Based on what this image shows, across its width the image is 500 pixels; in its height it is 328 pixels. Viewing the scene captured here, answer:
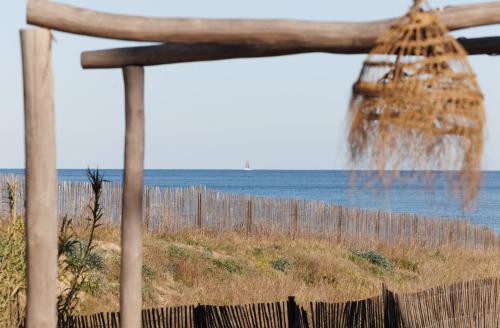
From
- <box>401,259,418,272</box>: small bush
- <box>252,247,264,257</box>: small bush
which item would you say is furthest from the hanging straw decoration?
<box>401,259,418,272</box>: small bush

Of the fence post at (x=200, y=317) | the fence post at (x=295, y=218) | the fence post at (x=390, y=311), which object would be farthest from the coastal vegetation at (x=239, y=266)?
the fence post at (x=390, y=311)

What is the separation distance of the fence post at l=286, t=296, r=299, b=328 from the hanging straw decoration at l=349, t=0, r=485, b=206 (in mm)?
2939

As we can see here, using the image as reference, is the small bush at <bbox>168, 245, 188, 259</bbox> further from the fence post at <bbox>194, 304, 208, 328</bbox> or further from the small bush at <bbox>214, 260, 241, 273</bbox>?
the fence post at <bbox>194, 304, 208, 328</bbox>

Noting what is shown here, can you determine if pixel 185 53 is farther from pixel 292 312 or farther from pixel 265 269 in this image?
pixel 265 269

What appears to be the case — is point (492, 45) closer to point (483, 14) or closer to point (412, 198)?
point (483, 14)

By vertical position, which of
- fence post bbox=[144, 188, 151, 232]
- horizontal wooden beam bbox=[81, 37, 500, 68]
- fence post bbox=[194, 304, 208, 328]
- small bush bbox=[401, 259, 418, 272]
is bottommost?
small bush bbox=[401, 259, 418, 272]

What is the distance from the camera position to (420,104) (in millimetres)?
2984

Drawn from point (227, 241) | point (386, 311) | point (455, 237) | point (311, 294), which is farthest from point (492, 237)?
point (386, 311)

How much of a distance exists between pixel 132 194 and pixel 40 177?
0.56m

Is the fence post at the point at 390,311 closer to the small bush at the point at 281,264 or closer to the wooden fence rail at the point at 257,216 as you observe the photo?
the small bush at the point at 281,264

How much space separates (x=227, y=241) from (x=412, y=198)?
52.5 meters

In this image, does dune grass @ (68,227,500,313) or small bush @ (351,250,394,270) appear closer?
dune grass @ (68,227,500,313)

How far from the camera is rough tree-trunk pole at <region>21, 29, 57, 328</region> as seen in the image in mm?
3344

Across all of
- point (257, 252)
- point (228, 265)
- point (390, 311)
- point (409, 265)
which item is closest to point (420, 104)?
point (390, 311)
